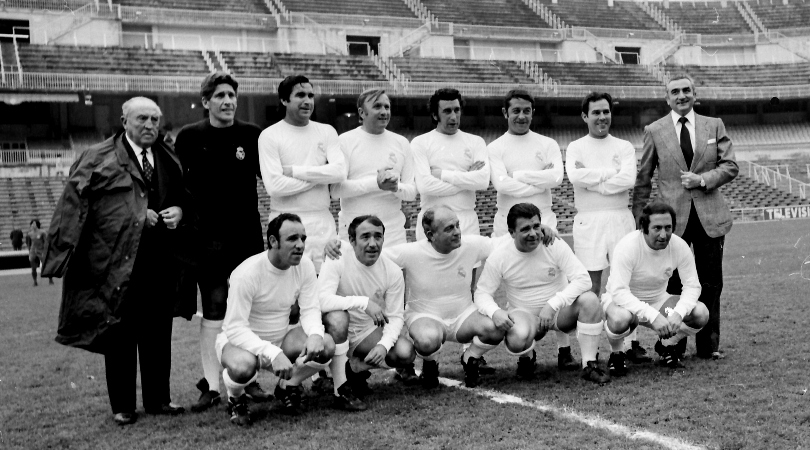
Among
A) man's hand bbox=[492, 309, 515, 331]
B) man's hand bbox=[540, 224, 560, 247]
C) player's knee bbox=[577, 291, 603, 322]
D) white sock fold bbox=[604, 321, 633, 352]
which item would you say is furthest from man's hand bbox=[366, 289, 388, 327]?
white sock fold bbox=[604, 321, 633, 352]

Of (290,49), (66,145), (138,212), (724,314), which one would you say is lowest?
(724,314)

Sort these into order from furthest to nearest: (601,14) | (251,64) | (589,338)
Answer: (601,14), (251,64), (589,338)

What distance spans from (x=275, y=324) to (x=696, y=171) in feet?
12.4

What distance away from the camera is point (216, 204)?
5.66 meters

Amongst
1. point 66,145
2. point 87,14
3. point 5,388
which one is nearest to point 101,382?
point 5,388

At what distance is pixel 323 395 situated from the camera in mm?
5789

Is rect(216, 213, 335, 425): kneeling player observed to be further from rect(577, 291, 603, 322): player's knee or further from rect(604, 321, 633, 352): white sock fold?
rect(604, 321, 633, 352): white sock fold

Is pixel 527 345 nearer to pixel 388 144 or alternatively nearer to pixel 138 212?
pixel 388 144

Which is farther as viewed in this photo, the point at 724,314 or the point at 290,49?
the point at 290,49

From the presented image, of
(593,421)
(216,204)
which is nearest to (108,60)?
(216,204)

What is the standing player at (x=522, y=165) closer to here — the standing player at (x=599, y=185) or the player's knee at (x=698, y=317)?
the standing player at (x=599, y=185)

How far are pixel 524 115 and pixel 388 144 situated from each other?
128 cm

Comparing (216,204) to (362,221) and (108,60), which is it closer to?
(362,221)

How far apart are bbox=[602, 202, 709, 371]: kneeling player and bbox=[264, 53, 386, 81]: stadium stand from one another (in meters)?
31.9
